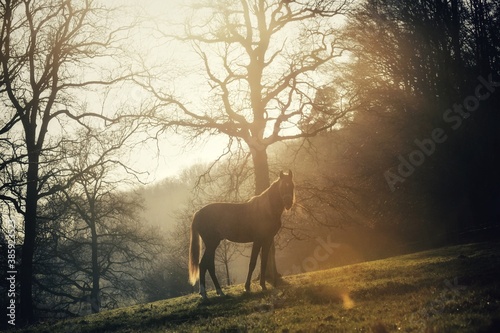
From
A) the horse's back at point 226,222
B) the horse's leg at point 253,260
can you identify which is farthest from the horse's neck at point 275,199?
the horse's leg at point 253,260

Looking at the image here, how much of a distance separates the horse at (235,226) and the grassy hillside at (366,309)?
1.41 m

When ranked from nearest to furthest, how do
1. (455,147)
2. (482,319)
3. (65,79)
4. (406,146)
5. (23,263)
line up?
(482,319) → (23,263) → (65,79) → (455,147) → (406,146)

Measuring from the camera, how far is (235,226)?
45.6 feet

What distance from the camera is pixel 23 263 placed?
58.7ft

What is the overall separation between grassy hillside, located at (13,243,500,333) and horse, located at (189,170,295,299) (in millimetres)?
1413

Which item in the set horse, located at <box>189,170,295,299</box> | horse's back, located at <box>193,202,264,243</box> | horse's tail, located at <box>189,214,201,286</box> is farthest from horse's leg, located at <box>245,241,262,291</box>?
horse's tail, located at <box>189,214,201,286</box>

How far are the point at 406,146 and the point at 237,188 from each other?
53.3 ft

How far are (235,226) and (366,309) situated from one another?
689cm

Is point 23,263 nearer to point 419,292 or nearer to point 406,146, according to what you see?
point 419,292

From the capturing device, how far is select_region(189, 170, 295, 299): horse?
13547mm

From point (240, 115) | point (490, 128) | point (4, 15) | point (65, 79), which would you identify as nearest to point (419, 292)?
point (240, 115)

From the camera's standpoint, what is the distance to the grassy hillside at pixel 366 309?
6012mm

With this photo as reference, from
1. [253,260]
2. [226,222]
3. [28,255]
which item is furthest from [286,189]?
[28,255]

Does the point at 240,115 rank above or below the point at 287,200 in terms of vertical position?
above
